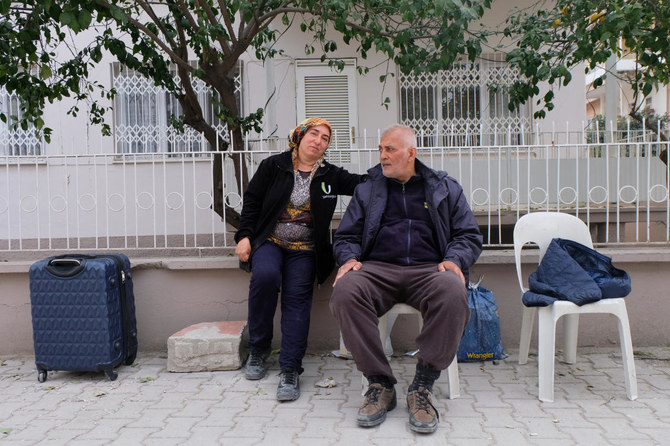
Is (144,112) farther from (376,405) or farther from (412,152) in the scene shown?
(376,405)

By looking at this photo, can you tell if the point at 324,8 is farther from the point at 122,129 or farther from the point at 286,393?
the point at 122,129

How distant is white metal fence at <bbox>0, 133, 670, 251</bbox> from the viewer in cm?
435

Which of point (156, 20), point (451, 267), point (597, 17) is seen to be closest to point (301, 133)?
point (451, 267)

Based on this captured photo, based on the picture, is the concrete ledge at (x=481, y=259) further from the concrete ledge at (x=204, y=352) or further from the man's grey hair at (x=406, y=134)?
the man's grey hair at (x=406, y=134)

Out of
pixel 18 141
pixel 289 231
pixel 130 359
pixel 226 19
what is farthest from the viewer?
pixel 18 141

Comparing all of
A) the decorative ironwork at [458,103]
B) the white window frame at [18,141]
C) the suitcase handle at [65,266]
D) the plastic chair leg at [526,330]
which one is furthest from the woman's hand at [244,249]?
the white window frame at [18,141]

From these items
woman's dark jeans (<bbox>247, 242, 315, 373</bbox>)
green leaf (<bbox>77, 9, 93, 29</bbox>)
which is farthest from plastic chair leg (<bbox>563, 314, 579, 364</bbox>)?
green leaf (<bbox>77, 9, 93, 29</bbox>)

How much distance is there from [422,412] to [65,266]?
8.06ft

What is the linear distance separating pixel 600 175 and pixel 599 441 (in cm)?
346

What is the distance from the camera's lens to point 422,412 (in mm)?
2832

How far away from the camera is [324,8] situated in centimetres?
380

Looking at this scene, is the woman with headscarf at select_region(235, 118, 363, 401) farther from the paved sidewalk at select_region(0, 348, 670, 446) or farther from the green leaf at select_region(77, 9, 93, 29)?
the green leaf at select_region(77, 9, 93, 29)

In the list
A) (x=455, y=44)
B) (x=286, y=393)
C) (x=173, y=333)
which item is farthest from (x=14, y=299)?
(x=455, y=44)

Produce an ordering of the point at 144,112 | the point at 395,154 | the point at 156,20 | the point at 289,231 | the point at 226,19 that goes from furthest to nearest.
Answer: the point at 144,112, the point at 156,20, the point at 226,19, the point at 289,231, the point at 395,154
